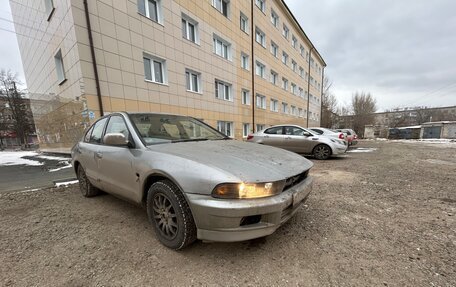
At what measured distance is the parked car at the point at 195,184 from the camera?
1605 millimetres

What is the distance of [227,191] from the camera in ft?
5.27

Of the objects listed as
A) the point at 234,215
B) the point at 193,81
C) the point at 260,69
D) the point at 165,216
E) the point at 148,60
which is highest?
the point at 260,69

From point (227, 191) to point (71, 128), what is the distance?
9290mm

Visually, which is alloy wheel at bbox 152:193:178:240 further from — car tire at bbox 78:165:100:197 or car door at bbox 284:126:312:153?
car door at bbox 284:126:312:153

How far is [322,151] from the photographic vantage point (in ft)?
25.0

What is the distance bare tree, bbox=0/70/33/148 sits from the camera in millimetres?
24844

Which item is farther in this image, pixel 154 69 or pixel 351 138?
pixel 351 138

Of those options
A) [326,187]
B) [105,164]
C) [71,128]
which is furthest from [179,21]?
[326,187]

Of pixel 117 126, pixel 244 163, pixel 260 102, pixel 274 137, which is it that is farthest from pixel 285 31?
pixel 244 163

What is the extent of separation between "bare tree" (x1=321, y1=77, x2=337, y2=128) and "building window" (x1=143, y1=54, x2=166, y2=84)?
35379mm

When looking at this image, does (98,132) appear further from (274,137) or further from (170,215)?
(274,137)

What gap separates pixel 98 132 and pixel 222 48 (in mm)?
11228

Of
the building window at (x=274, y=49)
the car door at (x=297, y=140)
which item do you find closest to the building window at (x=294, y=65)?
the building window at (x=274, y=49)

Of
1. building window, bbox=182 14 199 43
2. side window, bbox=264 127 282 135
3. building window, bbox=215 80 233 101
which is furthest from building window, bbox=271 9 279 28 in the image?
side window, bbox=264 127 282 135
